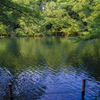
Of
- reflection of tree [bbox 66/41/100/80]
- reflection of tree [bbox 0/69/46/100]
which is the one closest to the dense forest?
reflection of tree [bbox 66/41/100/80]

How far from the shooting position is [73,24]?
45.1 meters

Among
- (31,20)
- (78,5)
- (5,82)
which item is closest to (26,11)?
(31,20)

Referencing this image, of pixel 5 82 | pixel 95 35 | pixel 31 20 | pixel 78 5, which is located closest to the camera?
pixel 5 82

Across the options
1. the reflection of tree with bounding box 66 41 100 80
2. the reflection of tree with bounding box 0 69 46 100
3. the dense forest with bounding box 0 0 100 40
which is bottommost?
the reflection of tree with bounding box 0 69 46 100

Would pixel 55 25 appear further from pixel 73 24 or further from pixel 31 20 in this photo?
pixel 31 20

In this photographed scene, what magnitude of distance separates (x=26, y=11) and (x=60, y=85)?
637 centimetres

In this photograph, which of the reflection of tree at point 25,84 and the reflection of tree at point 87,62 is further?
the reflection of tree at point 87,62

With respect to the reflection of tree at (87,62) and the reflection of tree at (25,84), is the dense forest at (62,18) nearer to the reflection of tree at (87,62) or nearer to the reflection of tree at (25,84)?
the reflection of tree at (87,62)

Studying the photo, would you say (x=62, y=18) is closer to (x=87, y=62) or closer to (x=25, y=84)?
(x=87, y=62)

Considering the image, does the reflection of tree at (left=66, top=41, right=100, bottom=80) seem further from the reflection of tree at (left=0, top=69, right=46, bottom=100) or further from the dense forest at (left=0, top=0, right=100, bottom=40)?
the dense forest at (left=0, top=0, right=100, bottom=40)

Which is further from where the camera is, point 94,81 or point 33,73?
point 33,73

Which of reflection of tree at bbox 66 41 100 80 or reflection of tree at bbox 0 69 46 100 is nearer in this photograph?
reflection of tree at bbox 0 69 46 100

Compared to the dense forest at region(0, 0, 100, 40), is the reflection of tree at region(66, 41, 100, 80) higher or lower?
lower

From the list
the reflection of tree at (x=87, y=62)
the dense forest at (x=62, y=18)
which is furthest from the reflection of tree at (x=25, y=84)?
the dense forest at (x=62, y=18)
